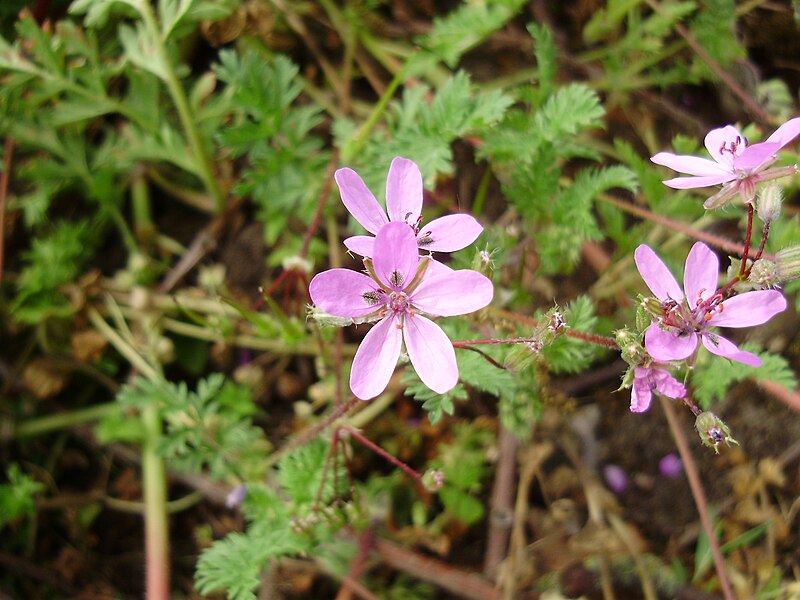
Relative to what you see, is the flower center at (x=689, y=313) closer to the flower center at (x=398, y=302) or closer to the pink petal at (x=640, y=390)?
the pink petal at (x=640, y=390)

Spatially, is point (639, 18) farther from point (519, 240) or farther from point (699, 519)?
point (699, 519)

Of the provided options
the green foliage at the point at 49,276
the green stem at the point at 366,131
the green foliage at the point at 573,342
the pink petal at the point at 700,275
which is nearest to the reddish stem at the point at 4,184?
the green foliage at the point at 49,276

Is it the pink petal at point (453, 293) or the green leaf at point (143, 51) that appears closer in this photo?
the pink petal at point (453, 293)

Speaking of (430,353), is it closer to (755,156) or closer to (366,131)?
(755,156)

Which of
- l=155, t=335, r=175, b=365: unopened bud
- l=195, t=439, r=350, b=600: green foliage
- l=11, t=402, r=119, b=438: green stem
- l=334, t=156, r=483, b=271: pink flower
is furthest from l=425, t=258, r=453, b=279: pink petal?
l=11, t=402, r=119, b=438: green stem

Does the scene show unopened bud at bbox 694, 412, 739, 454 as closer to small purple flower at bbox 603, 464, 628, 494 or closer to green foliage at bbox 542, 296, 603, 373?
green foliage at bbox 542, 296, 603, 373

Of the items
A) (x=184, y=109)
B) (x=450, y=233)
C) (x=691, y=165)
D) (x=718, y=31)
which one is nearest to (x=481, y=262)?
(x=450, y=233)
